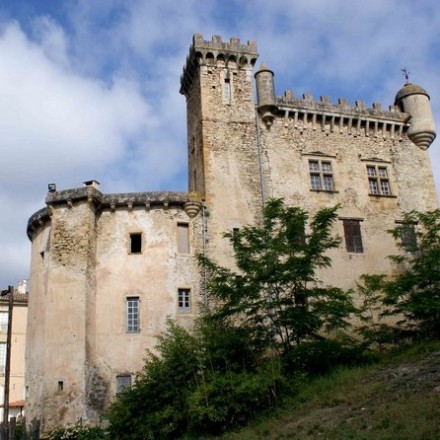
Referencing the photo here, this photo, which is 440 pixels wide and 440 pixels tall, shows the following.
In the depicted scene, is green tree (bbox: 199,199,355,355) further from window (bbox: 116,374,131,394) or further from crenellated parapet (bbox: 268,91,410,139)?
crenellated parapet (bbox: 268,91,410,139)

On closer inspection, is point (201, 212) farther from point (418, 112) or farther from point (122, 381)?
point (418, 112)

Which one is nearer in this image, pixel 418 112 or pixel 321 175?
pixel 321 175

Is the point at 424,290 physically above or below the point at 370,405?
above

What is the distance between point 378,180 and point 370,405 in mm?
17621

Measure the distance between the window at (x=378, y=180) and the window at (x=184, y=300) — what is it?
11744 millimetres

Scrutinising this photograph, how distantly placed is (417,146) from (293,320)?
16715mm

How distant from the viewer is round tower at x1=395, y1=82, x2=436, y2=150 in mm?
33062

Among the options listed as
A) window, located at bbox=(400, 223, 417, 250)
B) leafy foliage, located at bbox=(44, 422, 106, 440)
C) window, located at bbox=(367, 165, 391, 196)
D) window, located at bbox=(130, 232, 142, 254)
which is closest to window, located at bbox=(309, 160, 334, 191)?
window, located at bbox=(367, 165, 391, 196)

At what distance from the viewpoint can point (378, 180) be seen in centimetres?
3167

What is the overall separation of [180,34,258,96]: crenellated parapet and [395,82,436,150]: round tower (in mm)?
9308

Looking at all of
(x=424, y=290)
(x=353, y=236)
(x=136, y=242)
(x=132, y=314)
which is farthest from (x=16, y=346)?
(x=424, y=290)

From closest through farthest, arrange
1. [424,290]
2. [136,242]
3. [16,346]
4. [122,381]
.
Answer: [424,290] < [122,381] < [136,242] < [16,346]

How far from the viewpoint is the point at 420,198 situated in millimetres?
31938

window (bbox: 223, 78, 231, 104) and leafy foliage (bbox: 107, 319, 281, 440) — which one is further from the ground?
window (bbox: 223, 78, 231, 104)
